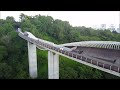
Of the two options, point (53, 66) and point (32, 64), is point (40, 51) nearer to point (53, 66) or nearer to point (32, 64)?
point (32, 64)

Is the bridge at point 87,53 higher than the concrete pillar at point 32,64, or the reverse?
the bridge at point 87,53

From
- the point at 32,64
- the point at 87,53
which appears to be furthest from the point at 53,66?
the point at 32,64

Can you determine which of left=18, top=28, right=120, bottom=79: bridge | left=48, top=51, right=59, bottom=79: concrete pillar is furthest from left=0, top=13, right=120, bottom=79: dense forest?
left=18, top=28, right=120, bottom=79: bridge

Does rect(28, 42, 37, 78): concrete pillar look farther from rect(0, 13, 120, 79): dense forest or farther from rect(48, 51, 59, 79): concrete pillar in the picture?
rect(48, 51, 59, 79): concrete pillar

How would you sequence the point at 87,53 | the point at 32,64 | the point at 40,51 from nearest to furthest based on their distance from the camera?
1. the point at 87,53
2. the point at 32,64
3. the point at 40,51

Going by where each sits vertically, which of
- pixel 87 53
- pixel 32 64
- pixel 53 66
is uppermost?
pixel 87 53

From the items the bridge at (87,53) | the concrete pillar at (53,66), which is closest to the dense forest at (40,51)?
the concrete pillar at (53,66)

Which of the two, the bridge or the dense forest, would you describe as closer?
the bridge

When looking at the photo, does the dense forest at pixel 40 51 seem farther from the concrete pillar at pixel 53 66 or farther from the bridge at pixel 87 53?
the bridge at pixel 87 53

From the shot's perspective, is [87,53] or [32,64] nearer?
[87,53]
